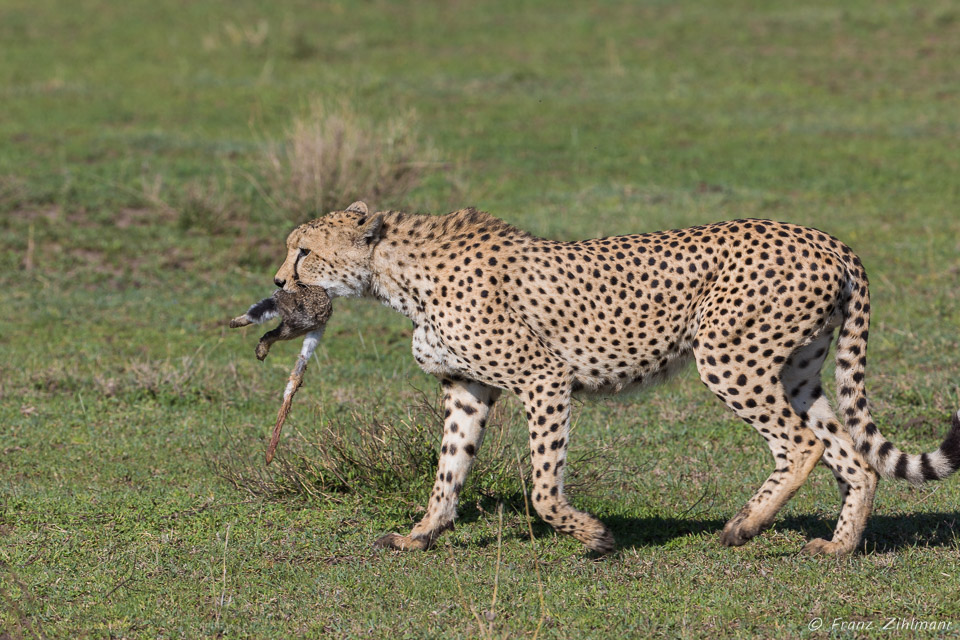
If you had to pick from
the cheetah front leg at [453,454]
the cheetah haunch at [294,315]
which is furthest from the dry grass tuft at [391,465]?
the cheetah haunch at [294,315]

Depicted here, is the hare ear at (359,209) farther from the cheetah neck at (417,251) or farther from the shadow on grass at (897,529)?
the shadow on grass at (897,529)

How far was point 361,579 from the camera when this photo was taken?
5.14 metres

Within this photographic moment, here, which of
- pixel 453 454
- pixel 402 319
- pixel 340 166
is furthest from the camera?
pixel 340 166

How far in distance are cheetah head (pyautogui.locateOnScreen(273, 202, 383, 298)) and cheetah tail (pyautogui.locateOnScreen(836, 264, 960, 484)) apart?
6.72 feet

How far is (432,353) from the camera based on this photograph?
5.37 meters

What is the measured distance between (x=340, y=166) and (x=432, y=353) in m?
6.39

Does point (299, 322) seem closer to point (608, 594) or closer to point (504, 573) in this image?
point (504, 573)

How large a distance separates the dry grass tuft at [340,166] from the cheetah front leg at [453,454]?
607cm

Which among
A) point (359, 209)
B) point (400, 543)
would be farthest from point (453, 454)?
point (359, 209)

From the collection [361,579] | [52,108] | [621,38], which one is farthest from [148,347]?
[621,38]

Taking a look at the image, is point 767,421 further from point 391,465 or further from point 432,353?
point 391,465

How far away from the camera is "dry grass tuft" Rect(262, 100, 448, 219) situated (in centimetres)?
1136

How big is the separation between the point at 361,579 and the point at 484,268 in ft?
4.58

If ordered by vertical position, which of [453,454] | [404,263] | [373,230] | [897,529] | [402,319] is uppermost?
[373,230]
